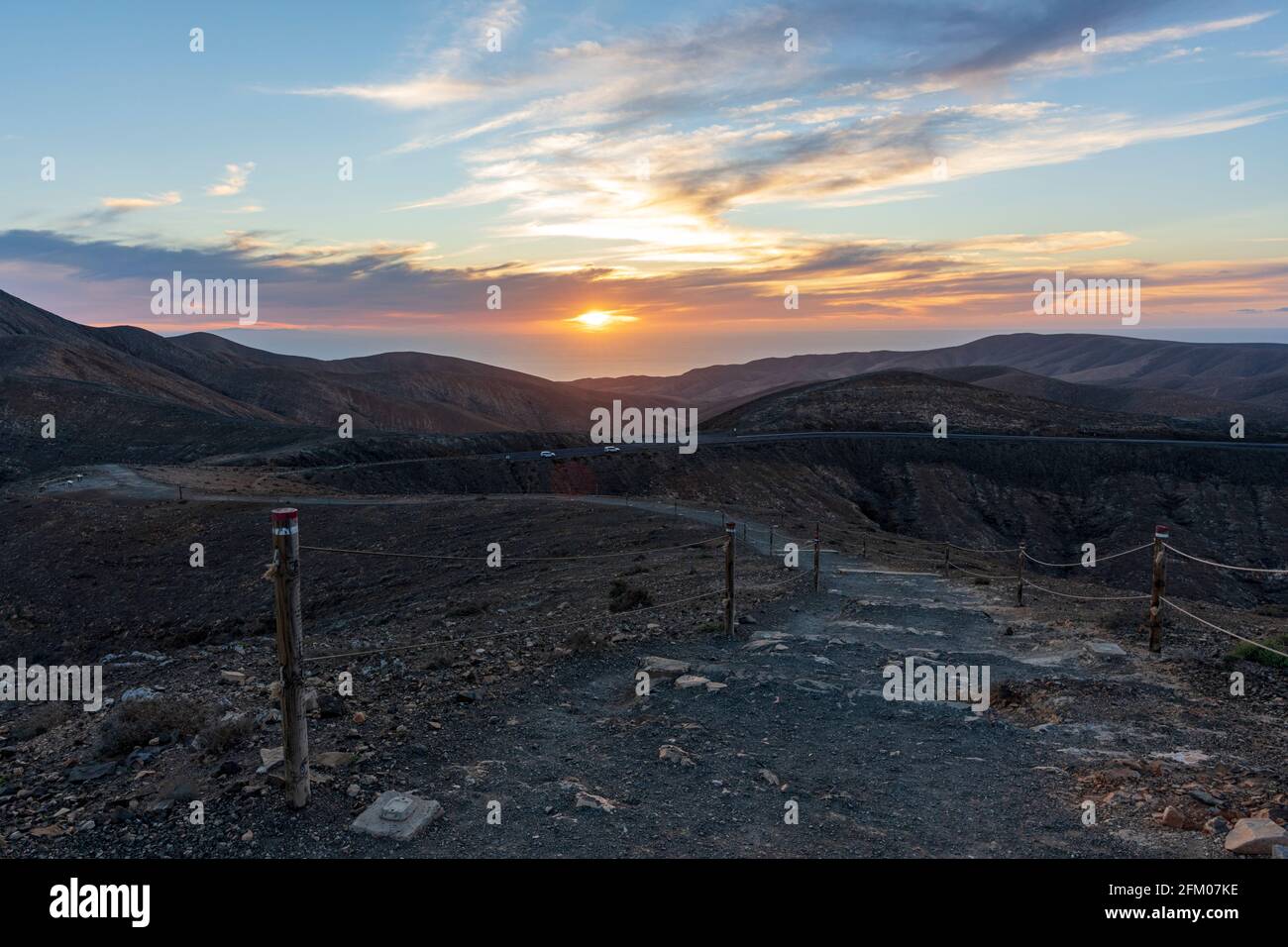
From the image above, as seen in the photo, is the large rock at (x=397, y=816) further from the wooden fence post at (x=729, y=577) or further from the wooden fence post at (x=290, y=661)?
the wooden fence post at (x=729, y=577)

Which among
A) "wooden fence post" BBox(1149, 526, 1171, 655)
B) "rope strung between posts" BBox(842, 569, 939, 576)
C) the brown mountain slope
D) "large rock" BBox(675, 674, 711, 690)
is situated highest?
the brown mountain slope

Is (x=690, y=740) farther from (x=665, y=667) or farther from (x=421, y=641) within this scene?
(x=421, y=641)

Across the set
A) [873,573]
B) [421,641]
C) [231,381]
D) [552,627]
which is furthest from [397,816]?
[231,381]

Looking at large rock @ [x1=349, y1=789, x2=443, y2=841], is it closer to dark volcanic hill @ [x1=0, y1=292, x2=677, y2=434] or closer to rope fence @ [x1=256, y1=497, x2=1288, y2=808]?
rope fence @ [x1=256, y1=497, x2=1288, y2=808]

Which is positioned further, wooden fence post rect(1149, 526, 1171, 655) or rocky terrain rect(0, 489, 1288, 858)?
wooden fence post rect(1149, 526, 1171, 655)

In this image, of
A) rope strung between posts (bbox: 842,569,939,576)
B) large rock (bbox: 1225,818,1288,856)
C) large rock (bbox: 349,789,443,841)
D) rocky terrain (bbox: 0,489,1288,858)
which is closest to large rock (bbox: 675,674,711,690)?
rocky terrain (bbox: 0,489,1288,858)

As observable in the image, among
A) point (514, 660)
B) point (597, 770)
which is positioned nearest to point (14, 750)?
point (514, 660)

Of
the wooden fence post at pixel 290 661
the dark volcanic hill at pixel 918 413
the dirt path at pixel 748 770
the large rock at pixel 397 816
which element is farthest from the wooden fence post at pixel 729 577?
the dark volcanic hill at pixel 918 413
